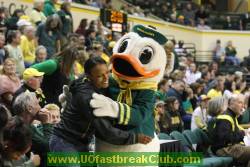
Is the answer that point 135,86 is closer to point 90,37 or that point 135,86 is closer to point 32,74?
point 32,74

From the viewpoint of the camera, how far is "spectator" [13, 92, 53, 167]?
433cm

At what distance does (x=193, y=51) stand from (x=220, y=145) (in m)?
12.6

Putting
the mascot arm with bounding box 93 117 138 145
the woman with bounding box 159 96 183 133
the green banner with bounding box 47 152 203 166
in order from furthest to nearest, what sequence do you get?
the woman with bounding box 159 96 183 133, the green banner with bounding box 47 152 203 166, the mascot arm with bounding box 93 117 138 145

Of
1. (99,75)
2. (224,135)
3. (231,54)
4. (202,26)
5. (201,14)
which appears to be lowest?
(231,54)

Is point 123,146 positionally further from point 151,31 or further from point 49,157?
point 151,31

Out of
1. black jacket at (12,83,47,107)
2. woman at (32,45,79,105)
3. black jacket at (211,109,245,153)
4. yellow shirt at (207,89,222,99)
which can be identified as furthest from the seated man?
yellow shirt at (207,89,222,99)

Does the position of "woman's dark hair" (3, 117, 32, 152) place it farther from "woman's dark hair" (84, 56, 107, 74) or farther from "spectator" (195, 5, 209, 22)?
"spectator" (195, 5, 209, 22)

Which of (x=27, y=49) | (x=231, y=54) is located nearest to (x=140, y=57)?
(x=27, y=49)

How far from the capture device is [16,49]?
25.8 ft

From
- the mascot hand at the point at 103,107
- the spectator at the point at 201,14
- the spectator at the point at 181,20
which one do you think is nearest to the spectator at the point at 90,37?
the mascot hand at the point at 103,107

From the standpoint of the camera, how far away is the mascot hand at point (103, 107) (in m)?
3.68

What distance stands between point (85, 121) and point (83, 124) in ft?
0.08

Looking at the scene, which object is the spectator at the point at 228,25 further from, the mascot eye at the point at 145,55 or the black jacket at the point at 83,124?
the black jacket at the point at 83,124

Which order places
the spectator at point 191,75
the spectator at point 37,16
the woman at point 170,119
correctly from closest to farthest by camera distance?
1. the woman at point 170,119
2. the spectator at point 37,16
3. the spectator at point 191,75
